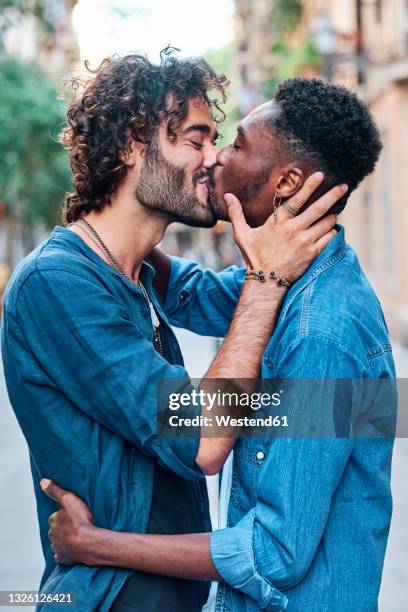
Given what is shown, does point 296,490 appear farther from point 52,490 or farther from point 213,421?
point 52,490

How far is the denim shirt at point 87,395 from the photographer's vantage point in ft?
6.61

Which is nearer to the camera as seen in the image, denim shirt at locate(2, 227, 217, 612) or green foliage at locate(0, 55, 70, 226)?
denim shirt at locate(2, 227, 217, 612)

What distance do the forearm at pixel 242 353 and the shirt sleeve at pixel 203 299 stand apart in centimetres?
81

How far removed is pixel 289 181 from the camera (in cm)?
224

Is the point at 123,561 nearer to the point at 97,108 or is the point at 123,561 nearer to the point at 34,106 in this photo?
the point at 97,108

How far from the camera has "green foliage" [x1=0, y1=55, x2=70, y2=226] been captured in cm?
2483

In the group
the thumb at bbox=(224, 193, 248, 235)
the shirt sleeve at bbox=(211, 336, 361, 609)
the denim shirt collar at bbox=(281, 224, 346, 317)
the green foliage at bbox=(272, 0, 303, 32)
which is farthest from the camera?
the green foliage at bbox=(272, 0, 303, 32)

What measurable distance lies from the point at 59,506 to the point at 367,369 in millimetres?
897

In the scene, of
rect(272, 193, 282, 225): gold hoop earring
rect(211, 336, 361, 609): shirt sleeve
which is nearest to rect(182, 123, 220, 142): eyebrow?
rect(272, 193, 282, 225): gold hoop earring

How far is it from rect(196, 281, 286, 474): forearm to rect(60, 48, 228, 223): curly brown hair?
615 mm

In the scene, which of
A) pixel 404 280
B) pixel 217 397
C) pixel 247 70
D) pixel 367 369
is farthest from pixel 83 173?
pixel 247 70

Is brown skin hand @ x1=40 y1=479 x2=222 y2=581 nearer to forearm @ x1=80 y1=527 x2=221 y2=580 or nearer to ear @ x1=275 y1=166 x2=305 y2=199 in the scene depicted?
forearm @ x1=80 y1=527 x2=221 y2=580

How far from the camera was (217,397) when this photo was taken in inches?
79.8

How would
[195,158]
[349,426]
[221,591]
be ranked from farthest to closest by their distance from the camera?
[195,158], [221,591], [349,426]
